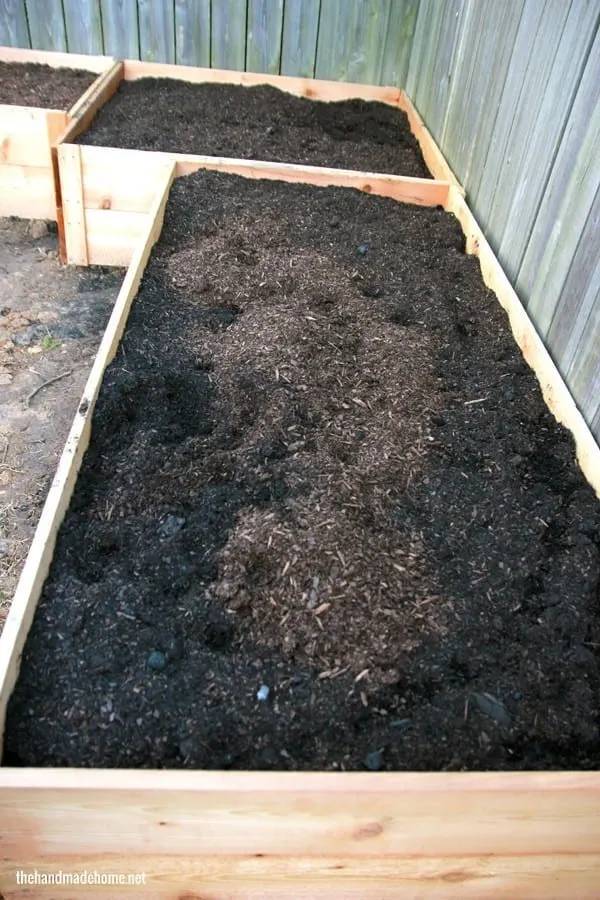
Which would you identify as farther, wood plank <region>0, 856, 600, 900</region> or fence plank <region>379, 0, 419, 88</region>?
fence plank <region>379, 0, 419, 88</region>

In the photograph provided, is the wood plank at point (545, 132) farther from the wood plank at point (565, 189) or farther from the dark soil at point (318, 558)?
the dark soil at point (318, 558)

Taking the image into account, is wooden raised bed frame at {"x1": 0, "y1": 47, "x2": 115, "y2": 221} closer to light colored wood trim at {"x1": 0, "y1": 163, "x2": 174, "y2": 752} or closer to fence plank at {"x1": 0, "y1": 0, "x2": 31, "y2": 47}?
fence plank at {"x1": 0, "y1": 0, "x2": 31, "y2": 47}

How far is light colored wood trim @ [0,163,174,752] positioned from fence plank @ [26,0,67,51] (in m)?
3.54

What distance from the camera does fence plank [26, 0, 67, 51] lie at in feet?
17.0

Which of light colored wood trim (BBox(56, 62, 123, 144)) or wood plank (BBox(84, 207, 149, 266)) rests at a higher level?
light colored wood trim (BBox(56, 62, 123, 144))

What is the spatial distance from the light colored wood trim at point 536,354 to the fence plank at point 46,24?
3720mm

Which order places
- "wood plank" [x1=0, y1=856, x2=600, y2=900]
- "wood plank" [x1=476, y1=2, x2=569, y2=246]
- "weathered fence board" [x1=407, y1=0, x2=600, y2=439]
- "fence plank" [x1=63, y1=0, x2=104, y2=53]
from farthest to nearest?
1. "fence plank" [x1=63, y1=0, x2=104, y2=53]
2. "wood plank" [x1=476, y1=2, x2=569, y2=246]
3. "weathered fence board" [x1=407, y1=0, x2=600, y2=439]
4. "wood plank" [x1=0, y1=856, x2=600, y2=900]

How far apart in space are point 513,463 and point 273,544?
2.84 feet

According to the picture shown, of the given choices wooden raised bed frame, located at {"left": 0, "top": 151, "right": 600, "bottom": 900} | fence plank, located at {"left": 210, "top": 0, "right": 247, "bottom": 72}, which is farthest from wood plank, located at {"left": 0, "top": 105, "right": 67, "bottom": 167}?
wooden raised bed frame, located at {"left": 0, "top": 151, "right": 600, "bottom": 900}

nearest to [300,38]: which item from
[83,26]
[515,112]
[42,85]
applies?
[83,26]

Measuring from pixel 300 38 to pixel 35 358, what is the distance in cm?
368

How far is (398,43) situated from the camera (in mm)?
5441

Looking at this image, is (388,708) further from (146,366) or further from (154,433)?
(146,366)

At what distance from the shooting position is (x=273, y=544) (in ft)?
5.97
